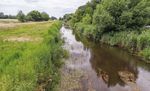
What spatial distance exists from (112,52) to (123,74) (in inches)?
420

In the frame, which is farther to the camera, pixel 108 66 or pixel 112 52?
pixel 112 52

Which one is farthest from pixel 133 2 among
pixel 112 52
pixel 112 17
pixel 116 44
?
pixel 112 52

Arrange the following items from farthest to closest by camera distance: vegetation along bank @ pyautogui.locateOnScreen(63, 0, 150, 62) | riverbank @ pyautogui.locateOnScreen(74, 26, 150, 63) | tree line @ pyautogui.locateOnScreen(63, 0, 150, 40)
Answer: tree line @ pyautogui.locateOnScreen(63, 0, 150, 40) → vegetation along bank @ pyautogui.locateOnScreen(63, 0, 150, 62) → riverbank @ pyautogui.locateOnScreen(74, 26, 150, 63)

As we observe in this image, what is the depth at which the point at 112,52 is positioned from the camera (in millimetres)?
29391

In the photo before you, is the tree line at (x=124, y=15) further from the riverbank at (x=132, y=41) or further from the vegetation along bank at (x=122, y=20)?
the riverbank at (x=132, y=41)

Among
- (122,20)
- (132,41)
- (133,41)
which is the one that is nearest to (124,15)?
(122,20)

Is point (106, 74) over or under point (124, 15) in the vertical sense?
under

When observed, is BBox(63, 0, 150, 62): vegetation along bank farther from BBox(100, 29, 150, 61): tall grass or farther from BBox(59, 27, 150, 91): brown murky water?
BBox(59, 27, 150, 91): brown murky water

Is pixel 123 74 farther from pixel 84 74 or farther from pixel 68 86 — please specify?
pixel 68 86

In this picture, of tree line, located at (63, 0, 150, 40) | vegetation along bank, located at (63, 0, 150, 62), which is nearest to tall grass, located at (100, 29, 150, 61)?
vegetation along bank, located at (63, 0, 150, 62)

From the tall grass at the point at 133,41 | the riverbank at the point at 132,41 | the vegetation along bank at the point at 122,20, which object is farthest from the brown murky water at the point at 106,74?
the vegetation along bank at the point at 122,20

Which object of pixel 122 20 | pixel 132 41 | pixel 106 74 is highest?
pixel 122 20

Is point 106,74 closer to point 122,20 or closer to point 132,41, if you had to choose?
point 132,41

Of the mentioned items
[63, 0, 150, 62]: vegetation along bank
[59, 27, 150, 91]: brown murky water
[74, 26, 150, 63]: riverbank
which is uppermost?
[63, 0, 150, 62]: vegetation along bank
